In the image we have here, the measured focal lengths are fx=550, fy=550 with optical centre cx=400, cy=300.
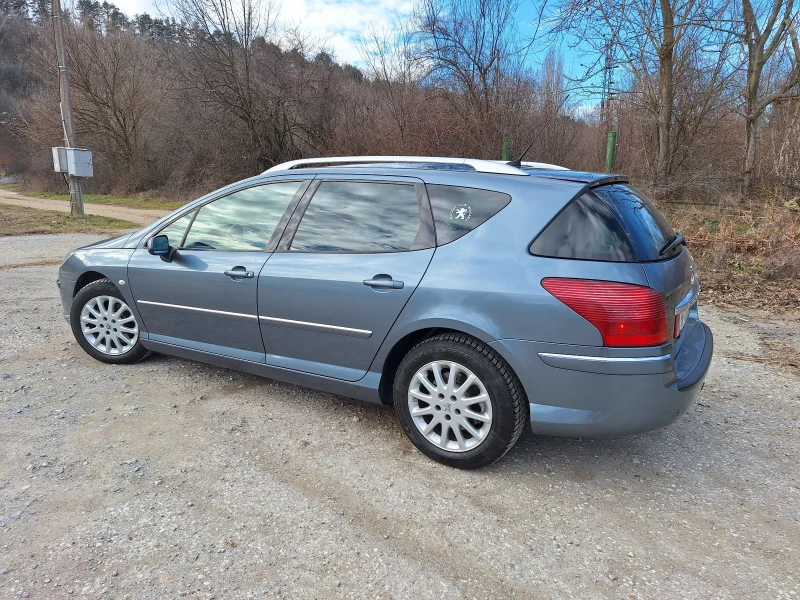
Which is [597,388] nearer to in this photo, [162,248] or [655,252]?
[655,252]

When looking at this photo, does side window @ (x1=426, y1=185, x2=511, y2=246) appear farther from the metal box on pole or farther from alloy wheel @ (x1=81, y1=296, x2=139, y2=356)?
the metal box on pole

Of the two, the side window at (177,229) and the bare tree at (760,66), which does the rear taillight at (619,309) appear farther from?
the bare tree at (760,66)

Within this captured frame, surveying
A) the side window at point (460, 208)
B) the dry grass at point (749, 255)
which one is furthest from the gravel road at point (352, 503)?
the dry grass at point (749, 255)

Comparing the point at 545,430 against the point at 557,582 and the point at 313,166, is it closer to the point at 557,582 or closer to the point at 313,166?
the point at 557,582

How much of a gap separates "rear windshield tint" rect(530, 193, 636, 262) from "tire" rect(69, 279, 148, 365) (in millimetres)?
3259

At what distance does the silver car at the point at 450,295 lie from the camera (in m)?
2.66

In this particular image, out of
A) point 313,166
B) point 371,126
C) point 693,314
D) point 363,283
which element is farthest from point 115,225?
point 693,314

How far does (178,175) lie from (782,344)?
2934cm

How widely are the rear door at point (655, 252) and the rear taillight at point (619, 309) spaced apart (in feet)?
0.37

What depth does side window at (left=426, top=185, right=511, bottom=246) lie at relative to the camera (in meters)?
2.98

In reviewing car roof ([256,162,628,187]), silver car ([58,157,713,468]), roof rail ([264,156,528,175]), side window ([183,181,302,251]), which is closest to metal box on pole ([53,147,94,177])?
silver car ([58,157,713,468])

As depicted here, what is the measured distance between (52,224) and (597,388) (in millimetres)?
16110

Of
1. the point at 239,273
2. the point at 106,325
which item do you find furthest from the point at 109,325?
the point at 239,273

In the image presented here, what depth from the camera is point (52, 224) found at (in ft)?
48.5
